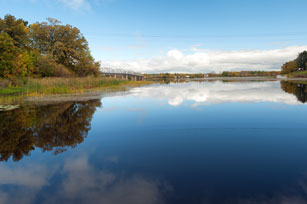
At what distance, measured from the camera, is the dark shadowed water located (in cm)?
373

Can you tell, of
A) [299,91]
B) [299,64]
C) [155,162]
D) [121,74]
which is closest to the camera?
[155,162]

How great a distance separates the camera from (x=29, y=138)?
707 cm

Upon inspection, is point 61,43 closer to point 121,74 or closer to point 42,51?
point 42,51

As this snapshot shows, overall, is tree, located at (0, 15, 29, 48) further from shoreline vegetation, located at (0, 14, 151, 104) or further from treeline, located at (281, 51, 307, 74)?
treeline, located at (281, 51, 307, 74)

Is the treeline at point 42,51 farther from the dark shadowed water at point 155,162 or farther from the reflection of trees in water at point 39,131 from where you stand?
the dark shadowed water at point 155,162

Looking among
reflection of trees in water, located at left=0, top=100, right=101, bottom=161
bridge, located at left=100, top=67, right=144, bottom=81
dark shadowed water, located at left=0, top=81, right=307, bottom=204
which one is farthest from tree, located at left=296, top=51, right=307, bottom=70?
reflection of trees in water, located at left=0, top=100, right=101, bottom=161

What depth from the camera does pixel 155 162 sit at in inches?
198

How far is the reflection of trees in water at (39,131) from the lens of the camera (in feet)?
20.5

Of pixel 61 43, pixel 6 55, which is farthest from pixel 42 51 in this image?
pixel 6 55

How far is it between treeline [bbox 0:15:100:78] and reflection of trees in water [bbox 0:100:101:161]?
17550 mm

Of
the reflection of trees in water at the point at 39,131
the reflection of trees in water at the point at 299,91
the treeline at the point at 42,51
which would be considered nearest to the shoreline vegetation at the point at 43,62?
the treeline at the point at 42,51

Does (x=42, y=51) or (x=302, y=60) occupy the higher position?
(x=302, y=60)

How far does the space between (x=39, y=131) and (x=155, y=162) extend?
5.11m

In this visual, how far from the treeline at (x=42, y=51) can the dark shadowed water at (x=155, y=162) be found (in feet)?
65.9
